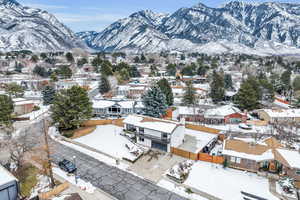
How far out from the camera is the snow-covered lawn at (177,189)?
60.9 feet

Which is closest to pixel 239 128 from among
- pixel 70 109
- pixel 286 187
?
pixel 286 187

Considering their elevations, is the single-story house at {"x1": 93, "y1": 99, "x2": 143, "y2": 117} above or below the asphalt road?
above

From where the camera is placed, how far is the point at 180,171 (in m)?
22.4

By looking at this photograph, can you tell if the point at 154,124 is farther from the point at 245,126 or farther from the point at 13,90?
the point at 13,90

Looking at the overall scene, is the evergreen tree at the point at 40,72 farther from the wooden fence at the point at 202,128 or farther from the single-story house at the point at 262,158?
the single-story house at the point at 262,158

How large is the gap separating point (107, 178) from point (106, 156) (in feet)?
16.3

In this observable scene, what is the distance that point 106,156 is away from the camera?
25.8 meters

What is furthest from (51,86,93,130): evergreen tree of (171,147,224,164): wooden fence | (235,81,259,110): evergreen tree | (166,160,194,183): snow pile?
(235,81,259,110): evergreen tree

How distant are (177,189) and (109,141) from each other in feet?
48.7

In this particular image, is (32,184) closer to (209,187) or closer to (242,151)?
(209,187)

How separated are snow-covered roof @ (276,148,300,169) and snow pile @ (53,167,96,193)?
2186 cm

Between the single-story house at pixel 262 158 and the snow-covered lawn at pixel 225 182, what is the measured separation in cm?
115

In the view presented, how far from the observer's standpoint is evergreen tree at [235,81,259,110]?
1740 inches

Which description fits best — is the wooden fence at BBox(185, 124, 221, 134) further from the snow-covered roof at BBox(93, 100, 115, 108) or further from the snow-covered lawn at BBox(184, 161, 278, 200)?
the snow-covered roof at BBox(93, 100, 115, 108)
